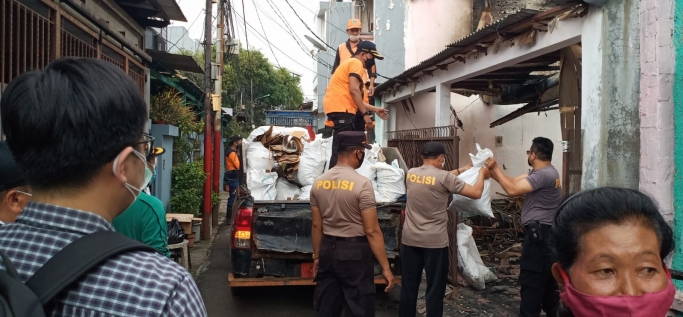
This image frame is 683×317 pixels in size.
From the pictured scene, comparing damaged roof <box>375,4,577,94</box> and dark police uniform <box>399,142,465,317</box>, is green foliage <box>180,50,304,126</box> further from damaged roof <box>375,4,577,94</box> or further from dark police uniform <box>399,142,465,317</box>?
dark police uniform <box>399,142,465,317</box>

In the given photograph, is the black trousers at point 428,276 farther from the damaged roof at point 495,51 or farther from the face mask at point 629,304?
the face mask at point 629,304

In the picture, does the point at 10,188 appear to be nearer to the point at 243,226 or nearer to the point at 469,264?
the point at 243,226

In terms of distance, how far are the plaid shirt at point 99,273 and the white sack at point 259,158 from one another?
4.93 meters

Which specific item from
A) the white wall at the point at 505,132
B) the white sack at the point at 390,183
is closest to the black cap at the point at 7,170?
the white sack at the point at 390,183

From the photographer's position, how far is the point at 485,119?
11086 millimetres

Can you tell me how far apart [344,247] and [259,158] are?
2.64 metres

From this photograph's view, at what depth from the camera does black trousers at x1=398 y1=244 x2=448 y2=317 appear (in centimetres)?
453

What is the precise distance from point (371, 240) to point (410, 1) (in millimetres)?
12089

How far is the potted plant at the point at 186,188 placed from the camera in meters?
9.62

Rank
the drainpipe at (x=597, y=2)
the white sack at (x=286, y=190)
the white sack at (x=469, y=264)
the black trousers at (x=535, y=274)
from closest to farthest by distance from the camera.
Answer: the black trousers at (x=535, y=274) → the drainpipe at (x=597, y=2) → the white sack at (x=286, y=190) → the white sack at (x=469, y=264)

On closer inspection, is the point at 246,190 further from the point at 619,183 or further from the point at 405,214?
the point at 619,183

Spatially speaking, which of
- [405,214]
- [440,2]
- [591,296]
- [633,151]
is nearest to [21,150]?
[591,296]

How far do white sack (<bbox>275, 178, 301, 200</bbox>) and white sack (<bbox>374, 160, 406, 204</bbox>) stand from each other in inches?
39.3

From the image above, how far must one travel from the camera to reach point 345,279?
12.4ft
